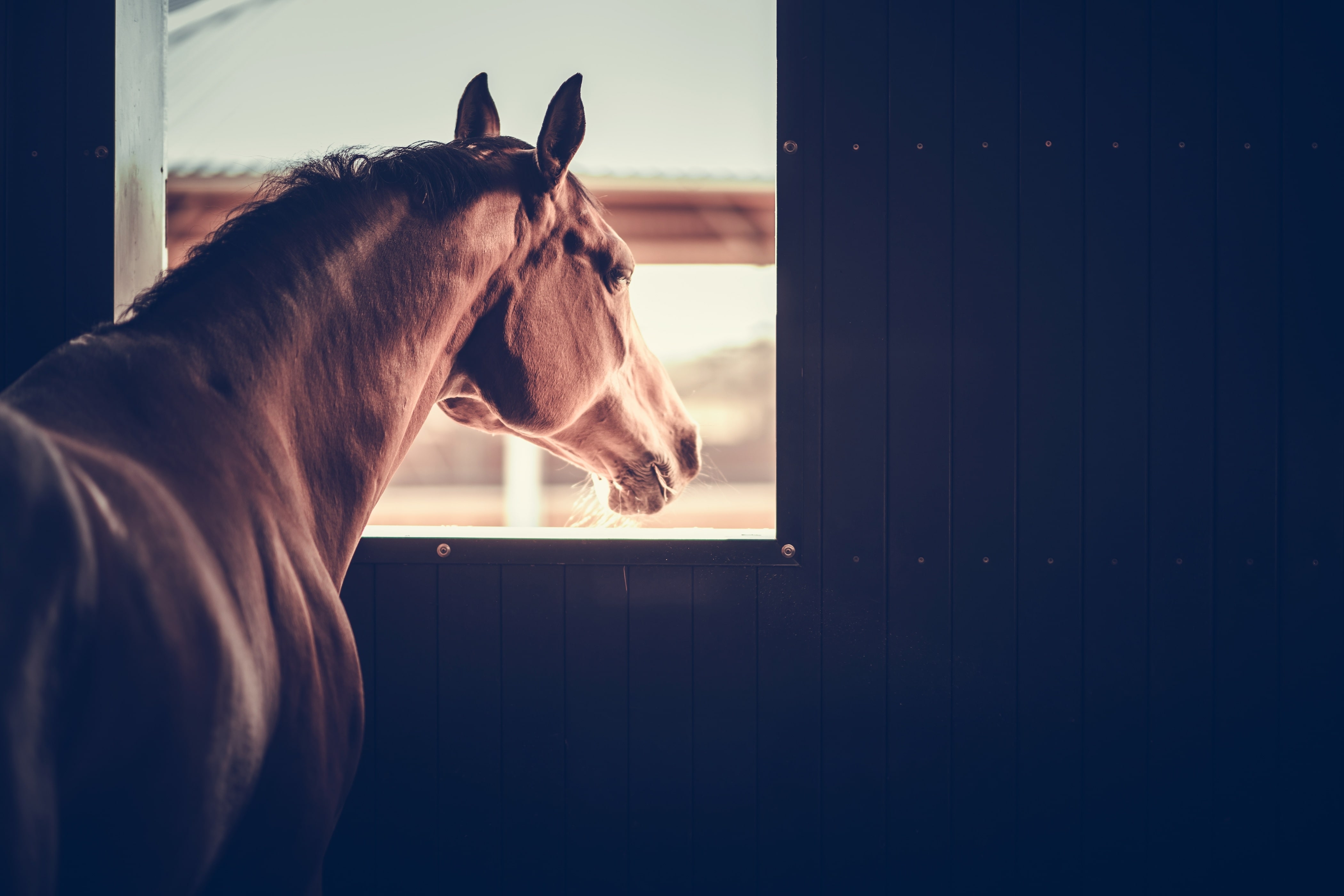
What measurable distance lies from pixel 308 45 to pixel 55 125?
0.57 meters

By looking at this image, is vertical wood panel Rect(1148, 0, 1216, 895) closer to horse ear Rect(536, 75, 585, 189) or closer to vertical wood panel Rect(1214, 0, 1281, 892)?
vertical wood panel Rect(1214, 0, 1281, 892)

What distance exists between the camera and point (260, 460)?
0.87m

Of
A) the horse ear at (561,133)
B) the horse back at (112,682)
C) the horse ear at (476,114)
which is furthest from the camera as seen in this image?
the horse ear at (476,114)

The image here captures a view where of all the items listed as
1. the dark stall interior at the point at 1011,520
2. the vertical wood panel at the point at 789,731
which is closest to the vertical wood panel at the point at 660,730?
the dark stall interior at the point at 1011,520

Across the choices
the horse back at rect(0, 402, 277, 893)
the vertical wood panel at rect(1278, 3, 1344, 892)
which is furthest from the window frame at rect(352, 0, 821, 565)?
the vertical wood panel at rect(1278, 3, 1344, 892)

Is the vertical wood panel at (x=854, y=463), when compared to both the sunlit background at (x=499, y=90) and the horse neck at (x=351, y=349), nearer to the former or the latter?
the sunlit background at (x=499, y=90)

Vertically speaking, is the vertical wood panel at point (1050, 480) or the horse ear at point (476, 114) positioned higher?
the horse ear at point (476, 114)

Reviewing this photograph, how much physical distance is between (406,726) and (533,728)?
0.97 ft

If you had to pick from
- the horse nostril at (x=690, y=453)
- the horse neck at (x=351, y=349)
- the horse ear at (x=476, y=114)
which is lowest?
the horse nostril at (x=690, y=453)

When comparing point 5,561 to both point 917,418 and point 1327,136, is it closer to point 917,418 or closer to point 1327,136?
point 917,418

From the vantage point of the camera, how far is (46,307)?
1550mm

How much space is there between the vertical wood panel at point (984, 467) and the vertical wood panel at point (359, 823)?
4.37 ft

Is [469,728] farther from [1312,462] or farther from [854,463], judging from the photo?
[1312,462]

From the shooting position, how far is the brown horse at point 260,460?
1.76 feet
